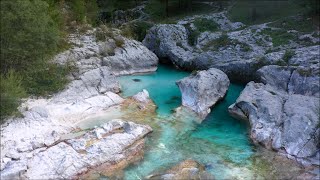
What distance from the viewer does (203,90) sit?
30797 mm

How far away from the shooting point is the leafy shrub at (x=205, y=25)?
44.7 metres

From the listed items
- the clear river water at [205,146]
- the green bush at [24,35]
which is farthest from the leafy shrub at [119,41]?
the green bush at [24,35]

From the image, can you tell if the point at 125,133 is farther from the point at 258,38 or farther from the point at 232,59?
the point at 258,38

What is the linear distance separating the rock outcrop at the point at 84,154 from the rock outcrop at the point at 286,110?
8460 mm

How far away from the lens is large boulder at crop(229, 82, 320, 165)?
75.5 feet

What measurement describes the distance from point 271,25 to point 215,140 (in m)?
22.6

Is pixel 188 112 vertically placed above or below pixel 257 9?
below

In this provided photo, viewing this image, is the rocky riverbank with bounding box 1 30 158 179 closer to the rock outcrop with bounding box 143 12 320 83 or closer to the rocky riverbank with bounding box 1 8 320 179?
the rocky riverbank with bounding box 1 8 320 179

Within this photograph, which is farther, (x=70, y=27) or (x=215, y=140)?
(x=70, y=27)

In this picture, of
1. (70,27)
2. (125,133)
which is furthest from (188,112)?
(70,27)

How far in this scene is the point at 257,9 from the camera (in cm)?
5231

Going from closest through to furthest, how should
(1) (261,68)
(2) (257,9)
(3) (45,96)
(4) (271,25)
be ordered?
(3) (45,96) → (1) (261,68) → (4) (271,25) → (2) (257,9)

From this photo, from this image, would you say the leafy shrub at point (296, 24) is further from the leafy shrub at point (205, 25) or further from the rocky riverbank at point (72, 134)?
the rocky riverbank at point (72, 134)

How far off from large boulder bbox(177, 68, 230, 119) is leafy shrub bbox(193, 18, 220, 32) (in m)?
12.8
